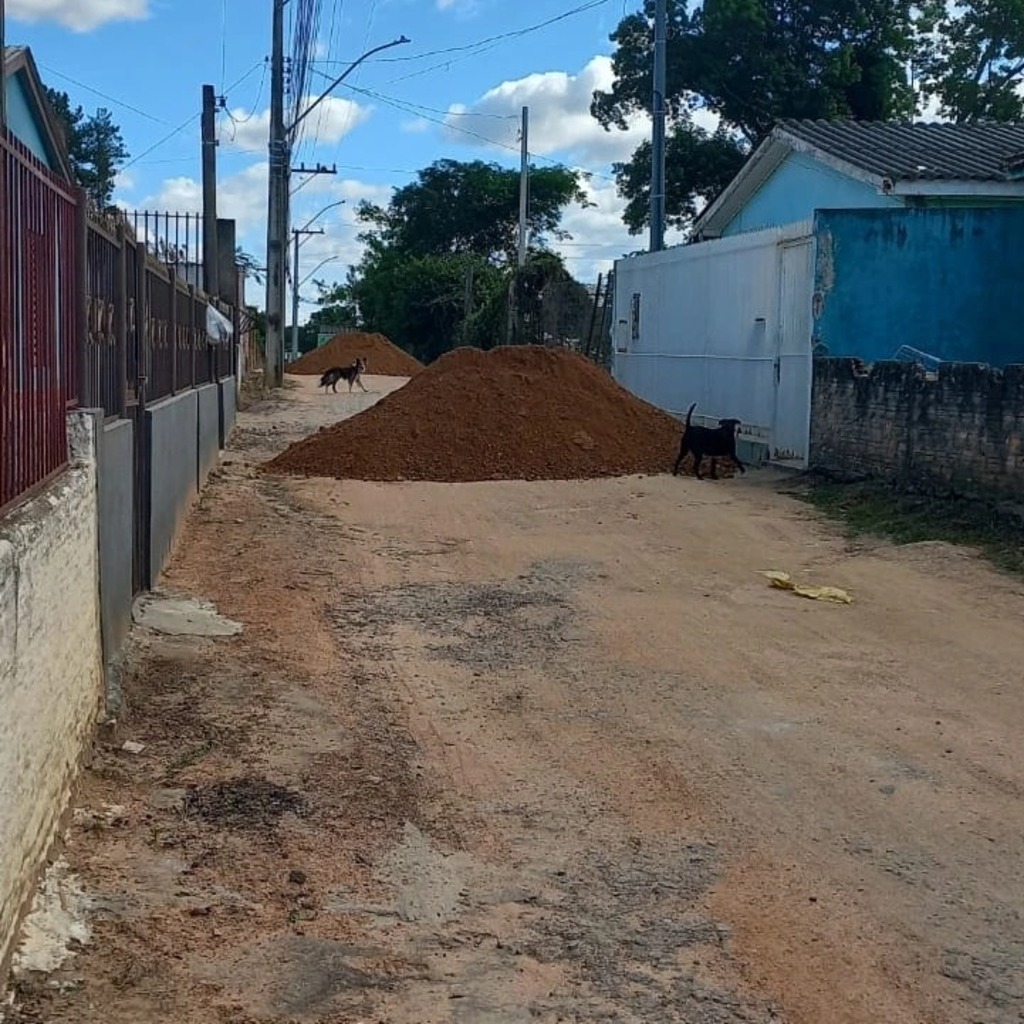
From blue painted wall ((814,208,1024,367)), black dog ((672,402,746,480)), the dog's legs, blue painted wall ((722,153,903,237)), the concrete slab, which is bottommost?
the concrete slab

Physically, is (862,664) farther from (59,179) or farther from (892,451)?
(892,451)

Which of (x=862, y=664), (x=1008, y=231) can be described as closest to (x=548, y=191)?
(x=1008, y=231)

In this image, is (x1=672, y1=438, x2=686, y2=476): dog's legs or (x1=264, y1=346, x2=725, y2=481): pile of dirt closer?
(x1=672, y1=438, x2=686, y2=476): dog's legs

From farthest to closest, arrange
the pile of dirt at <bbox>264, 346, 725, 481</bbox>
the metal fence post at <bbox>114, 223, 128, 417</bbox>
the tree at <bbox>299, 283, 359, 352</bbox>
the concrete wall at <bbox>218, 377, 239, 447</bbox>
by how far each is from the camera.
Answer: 1. the tree at <bbox>299, 283, 359, 352</bbox>
2. the concrete wall at <bbox>218, 377, 239, 447</bbox>
3. the pile of dirt at <bbox>264, 346, 725, 481</bbox>
4. the metal fence post at <bbox>114, 223, 128, 417</bbox>

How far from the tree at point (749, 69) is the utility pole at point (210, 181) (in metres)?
11.1

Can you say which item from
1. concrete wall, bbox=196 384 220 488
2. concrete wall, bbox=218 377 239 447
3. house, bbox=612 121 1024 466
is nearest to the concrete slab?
concrete wall, bbox=196 384 220 488

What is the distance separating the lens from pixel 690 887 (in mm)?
4582

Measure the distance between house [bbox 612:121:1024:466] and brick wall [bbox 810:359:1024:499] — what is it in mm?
908

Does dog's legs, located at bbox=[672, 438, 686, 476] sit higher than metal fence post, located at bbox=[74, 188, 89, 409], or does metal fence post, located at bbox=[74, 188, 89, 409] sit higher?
metal fence post, located at bbox=[74, 188, 89, 409]

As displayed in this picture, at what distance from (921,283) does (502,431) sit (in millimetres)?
5777

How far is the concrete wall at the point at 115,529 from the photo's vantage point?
6.18 meters

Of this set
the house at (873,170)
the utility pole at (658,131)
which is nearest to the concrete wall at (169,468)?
the house at (873,170)

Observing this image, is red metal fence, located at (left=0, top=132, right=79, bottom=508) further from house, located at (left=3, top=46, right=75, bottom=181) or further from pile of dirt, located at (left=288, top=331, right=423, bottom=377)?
pile of dirt, located at (left=288, top=331, right=423, bottom=377)

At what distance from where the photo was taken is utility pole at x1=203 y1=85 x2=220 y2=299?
28703 mm
